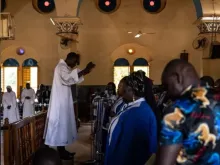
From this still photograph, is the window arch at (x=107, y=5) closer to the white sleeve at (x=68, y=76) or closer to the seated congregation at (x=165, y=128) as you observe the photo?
the white sleeve at (x=68, y=76)

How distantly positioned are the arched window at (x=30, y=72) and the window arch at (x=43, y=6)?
7.31 feet

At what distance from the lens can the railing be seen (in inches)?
191

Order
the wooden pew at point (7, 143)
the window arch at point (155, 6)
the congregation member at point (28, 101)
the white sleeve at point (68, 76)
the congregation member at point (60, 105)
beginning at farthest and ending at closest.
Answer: the window arch at point (155, 6) < the congregation member at point (28, 101) < the congregation member at point (60, 105) < the white sleeve at point (68, 76) < the wooden pew at point (7, 143)

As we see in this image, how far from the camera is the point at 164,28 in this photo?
17.6m

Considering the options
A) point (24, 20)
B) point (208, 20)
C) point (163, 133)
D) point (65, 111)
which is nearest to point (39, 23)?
point (24, 20)

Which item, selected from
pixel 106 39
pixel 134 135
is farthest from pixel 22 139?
pixel 106 39

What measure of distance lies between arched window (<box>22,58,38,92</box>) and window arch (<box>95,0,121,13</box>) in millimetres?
3730

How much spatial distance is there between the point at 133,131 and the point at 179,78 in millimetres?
1238

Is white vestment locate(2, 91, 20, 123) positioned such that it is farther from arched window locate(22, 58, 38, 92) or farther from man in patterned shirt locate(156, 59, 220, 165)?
man in patterned shirt locate(156, 59, 220, 165)

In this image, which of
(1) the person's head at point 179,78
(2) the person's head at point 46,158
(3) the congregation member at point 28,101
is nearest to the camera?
(1) the person's head at point 179,78

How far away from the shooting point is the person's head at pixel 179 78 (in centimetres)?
223

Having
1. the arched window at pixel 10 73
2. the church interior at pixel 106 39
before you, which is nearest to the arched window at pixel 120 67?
the church interior at pixel 106 39

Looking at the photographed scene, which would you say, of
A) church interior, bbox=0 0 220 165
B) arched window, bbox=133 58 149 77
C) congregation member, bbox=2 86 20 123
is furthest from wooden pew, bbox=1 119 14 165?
arched window, bbox=133 58 149 77

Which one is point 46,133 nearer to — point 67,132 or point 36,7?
point 67,132
